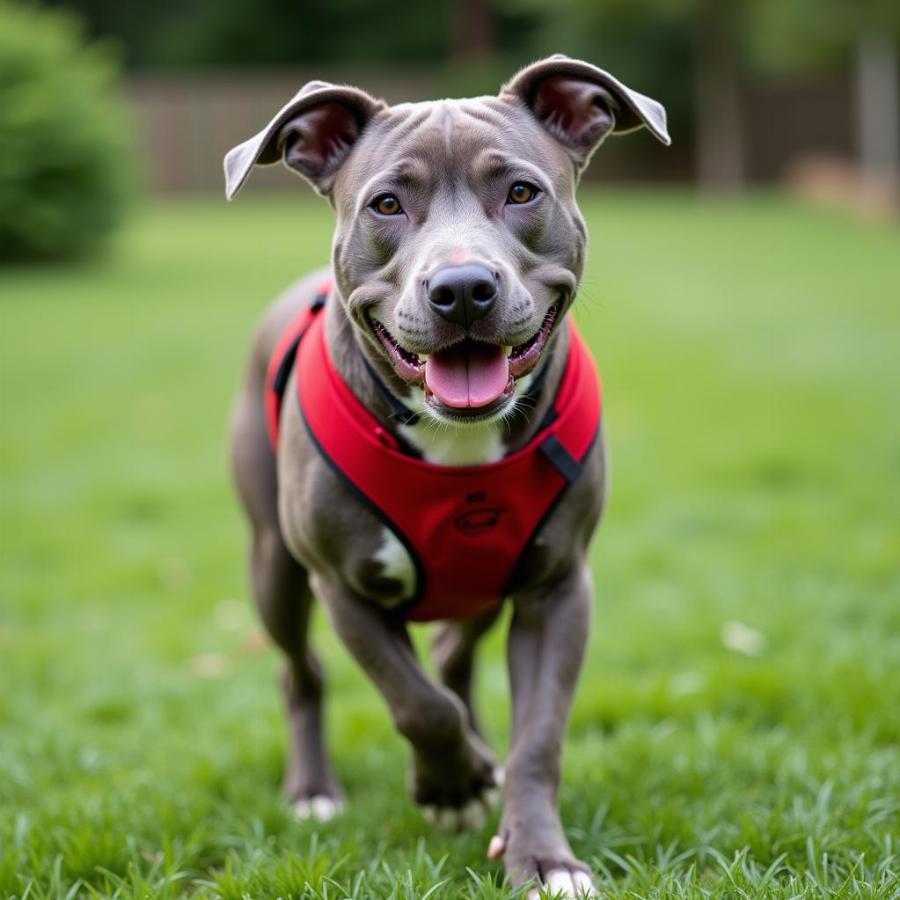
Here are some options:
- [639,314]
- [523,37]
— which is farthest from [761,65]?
[639,314]

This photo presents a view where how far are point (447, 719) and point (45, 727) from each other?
196 centimetres

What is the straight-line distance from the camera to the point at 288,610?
13.9 ft

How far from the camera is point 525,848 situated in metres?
3.18

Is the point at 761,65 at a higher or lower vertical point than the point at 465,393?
lower

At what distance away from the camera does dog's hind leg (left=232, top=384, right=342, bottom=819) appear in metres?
4.20

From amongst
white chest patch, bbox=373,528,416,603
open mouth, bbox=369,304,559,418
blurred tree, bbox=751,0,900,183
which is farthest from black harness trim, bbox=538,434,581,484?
blurred tree, bbox=751,0,900,183

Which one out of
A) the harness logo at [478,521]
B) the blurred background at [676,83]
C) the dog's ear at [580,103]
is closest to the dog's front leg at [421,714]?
the harness logo at [478,521]

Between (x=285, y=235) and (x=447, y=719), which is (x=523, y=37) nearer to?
(x=285, y=235)

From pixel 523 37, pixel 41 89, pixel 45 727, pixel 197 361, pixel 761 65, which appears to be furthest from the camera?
pixel 523 37

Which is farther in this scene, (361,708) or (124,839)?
(361,708)

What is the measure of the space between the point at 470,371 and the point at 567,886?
1.22 metres

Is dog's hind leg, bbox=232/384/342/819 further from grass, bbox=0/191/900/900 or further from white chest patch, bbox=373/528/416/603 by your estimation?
white chest patch, bbox=373/528/416/603

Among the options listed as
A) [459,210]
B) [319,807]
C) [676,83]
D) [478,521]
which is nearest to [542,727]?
[478,521]

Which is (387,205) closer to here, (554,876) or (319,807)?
(554,876)
